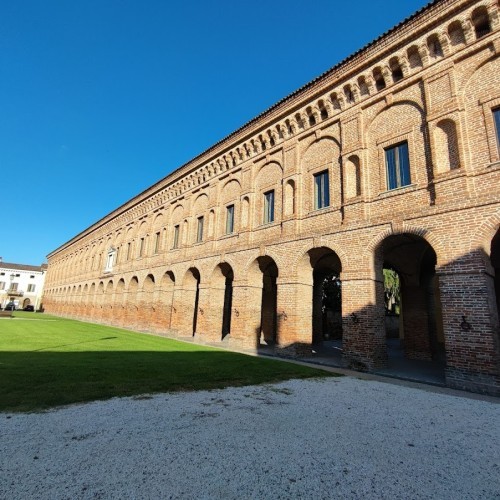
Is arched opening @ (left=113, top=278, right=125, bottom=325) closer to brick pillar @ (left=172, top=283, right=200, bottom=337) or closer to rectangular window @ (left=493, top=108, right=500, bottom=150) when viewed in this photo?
brick pillar @ (left=172, top=283, right=200, bottom=337)

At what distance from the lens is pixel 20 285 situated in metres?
69.1

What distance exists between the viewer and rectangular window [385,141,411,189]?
10.8 m

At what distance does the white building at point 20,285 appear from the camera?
222ft

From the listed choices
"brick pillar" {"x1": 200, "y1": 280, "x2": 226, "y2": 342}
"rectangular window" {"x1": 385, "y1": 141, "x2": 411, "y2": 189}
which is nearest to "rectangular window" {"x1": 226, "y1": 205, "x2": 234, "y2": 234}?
"brick pillar" {"x1": 200, "y1": 280, "x2": 226, "y2": 342}

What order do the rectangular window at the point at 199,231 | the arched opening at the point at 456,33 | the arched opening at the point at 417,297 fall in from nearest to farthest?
the arched opening at the point at 456,33, the arched opening at the point at 417,297, the rectangular window at the point at 199,231

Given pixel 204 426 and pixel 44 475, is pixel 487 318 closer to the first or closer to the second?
pixel 204 426

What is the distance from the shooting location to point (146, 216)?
26.7 meters

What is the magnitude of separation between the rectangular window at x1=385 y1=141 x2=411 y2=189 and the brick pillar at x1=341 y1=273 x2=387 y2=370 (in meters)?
3.40

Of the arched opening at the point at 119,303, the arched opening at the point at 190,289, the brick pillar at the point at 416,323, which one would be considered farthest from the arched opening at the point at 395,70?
the arched opening at the point at 119,303

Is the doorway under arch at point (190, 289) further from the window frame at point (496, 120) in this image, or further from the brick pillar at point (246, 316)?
the window frame at point (496, 120)

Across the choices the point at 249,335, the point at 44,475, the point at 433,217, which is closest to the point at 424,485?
the point at 44,475

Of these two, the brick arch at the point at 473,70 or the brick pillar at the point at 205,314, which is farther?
the brick pillar at the point at 205,314

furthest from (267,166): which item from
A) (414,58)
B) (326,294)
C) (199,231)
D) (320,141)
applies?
(326,294)

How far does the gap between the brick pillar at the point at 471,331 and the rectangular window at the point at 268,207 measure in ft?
27.2
